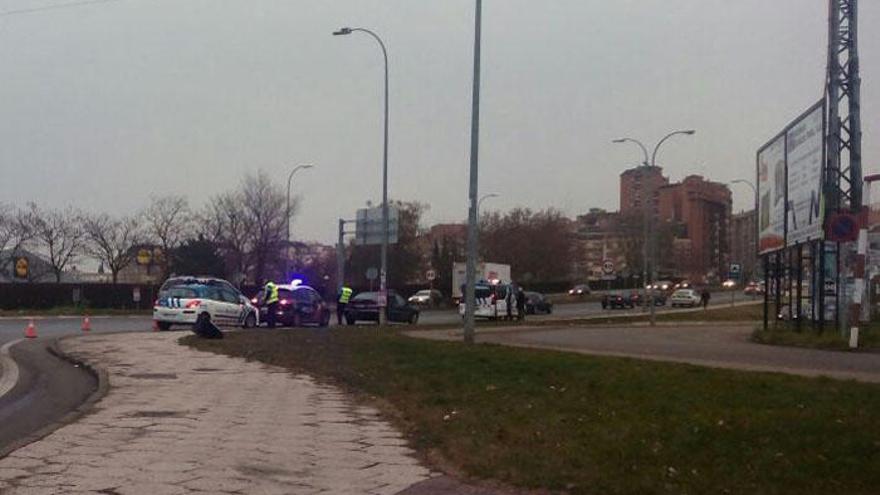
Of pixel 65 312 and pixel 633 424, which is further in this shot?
pixel 65 312

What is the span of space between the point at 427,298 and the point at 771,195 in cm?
3785

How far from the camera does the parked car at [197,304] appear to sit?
30109 millimetres

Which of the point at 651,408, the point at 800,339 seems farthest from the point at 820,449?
the point at 800,339

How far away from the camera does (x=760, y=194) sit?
35531 millimetres

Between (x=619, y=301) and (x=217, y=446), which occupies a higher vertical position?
(x=619, y=301)

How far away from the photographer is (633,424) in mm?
9352

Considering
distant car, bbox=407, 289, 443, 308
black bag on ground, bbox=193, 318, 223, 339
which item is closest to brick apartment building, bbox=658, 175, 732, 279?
distant car, bbox=407, 289, 443, 308

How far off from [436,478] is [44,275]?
8490cm

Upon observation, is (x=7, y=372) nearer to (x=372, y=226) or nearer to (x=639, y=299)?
(x=372, y=226)

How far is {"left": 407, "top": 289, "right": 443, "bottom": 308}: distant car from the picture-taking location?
68250 millimetres

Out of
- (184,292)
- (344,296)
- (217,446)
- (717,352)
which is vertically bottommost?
(217,446)

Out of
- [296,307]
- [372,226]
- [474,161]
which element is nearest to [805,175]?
[474,161]

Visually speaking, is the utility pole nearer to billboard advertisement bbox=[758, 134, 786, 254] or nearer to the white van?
billboard advertisement bbox=[758, 134, 786, 254]

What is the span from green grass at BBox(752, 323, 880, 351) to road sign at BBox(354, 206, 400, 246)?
19695 millimetres
